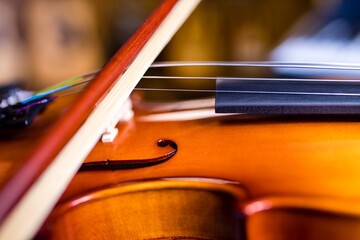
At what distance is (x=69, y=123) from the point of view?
436 mm

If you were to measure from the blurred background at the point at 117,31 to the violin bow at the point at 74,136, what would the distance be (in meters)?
0.71

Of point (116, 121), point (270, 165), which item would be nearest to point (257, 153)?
point (270, 165)

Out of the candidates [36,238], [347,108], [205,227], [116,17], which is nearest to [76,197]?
[36,238]

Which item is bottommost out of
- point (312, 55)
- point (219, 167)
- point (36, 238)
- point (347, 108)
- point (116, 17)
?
point (36, 238)

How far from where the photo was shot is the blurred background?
1339mm

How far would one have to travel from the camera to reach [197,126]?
663 mm

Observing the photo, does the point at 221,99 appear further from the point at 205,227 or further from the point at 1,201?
the point at 1,201

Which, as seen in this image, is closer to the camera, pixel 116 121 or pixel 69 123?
pixel 69 123

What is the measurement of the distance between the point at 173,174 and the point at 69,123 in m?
0.17

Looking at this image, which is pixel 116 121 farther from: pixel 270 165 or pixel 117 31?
pixel 117 31

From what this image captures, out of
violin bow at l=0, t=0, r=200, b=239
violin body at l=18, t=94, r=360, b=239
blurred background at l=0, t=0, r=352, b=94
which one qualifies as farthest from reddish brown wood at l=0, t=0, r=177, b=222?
blurred background at l=0, t=0, r=352, b=94

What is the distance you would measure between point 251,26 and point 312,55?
0.76 feet

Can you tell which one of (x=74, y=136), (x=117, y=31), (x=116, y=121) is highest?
(x=117, y=31)

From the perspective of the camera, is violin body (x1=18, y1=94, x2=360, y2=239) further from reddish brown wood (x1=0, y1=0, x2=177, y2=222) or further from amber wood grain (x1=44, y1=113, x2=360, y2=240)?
reddish brown wood (x1=0, y1=0, x2=177, y2=222)
